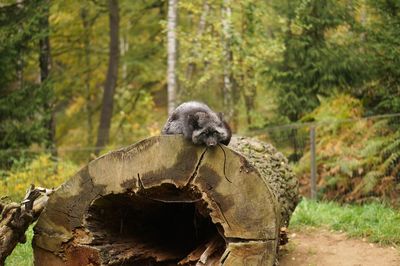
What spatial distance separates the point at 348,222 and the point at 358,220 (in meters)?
0.15

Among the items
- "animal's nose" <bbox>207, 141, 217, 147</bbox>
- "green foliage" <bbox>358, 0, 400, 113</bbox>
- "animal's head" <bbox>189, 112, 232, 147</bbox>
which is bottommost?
"animal's nose" <bbox>207, 141, 217, 147</bbox>

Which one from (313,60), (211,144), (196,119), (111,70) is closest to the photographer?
(211,144)

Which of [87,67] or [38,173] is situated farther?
[87,67]

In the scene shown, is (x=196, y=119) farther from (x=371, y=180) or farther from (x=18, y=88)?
(x=18, y=88)

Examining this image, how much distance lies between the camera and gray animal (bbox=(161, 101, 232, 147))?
4938 mm

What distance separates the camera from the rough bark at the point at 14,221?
510 centimetres

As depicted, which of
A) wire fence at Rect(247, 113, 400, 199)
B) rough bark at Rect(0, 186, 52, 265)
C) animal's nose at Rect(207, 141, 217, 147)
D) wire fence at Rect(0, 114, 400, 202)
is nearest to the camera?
animal's nose at Rect(207, 141, 217, 147)

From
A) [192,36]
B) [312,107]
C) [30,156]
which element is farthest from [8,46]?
[312,107]

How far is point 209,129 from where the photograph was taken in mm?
5105

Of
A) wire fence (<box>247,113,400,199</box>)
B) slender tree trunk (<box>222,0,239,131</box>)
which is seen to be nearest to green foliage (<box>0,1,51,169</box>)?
slender tree trunk (<box>222,0,239,131</box>)

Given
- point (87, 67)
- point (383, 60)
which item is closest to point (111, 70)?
point (87, 67)

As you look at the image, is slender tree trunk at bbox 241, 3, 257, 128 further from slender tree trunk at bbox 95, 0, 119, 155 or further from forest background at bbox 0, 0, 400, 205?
slender tree trunk at bbox 95, 0, 119, 155

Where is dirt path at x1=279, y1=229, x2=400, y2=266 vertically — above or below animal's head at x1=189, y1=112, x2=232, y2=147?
below

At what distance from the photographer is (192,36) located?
15.2m
